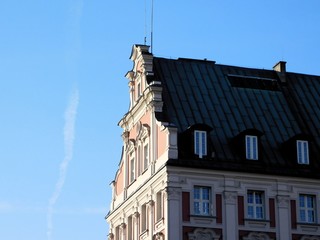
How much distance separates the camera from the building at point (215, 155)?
2766 inches

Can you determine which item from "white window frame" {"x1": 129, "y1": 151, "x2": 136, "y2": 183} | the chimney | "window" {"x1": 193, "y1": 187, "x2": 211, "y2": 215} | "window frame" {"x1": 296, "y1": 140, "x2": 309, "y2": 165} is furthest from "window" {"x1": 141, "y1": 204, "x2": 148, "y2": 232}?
the chimney

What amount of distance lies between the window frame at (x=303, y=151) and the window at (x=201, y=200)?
835 centimetres

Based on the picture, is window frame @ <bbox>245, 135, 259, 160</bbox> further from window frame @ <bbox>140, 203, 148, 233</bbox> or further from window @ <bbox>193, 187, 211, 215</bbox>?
window frame @ <bbox>140, 203, 148, 233</bbox>

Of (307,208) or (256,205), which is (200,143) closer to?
(256,205)

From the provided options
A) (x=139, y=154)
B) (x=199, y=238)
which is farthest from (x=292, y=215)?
(x=139, y=154)

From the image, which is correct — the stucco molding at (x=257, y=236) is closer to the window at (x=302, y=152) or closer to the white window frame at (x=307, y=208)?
the white window frame at (x=307, y=208)

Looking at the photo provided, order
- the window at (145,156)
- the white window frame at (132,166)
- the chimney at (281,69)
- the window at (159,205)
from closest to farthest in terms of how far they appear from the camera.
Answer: the window at (159,205) < the window at (145,156) < the white window frame at (132,166) < the chimney at (281,69)

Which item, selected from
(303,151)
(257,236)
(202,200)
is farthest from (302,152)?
(202,200)

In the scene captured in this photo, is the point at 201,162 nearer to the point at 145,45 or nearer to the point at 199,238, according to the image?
the point at 199,238

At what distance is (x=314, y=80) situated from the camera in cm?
8588

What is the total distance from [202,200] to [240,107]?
1125 centimetres

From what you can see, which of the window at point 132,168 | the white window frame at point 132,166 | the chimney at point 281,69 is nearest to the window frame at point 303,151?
the chimney at point 281,69

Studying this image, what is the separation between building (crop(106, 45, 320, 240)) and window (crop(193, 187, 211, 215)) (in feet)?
0.24

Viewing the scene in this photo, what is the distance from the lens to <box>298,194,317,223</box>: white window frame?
72.9 meters
